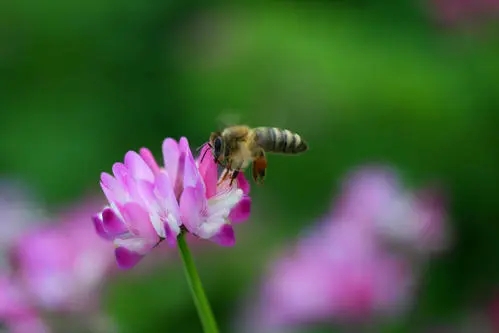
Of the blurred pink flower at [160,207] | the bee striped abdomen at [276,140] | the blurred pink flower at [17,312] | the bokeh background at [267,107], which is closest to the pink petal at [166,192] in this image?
the blurred pink flower at [160,207]

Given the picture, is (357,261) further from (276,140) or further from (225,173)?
(225,173)

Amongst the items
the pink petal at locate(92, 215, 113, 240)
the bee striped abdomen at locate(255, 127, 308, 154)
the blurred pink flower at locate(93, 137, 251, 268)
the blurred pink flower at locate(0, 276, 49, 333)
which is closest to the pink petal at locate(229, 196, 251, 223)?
the blurred pink flower at locate(93, 137, 251, 268)

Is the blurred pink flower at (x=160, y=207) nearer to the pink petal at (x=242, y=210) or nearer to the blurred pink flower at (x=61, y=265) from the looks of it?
the pink petal at (x=242, y=210)

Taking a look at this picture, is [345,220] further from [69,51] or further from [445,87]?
[69,51]

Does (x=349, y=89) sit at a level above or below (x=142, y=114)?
below

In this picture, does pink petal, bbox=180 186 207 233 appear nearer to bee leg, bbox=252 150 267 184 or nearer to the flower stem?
the flower stem

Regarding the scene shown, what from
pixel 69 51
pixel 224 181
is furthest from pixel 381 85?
pixel 224 181

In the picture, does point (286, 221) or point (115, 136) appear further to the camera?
point (115, 136)
